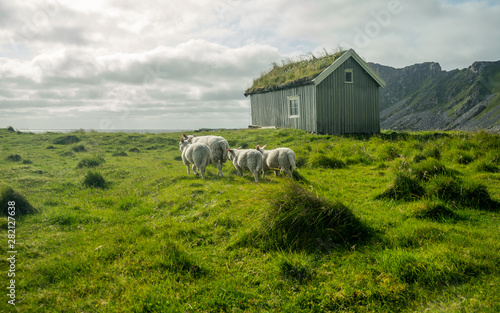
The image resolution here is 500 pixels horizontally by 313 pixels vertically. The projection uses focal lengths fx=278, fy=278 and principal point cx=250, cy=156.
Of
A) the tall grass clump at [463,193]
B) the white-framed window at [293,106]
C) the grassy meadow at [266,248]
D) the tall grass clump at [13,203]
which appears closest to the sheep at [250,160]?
the grassy meadow at [266,248]

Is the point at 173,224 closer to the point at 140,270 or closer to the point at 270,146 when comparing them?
the point at 140,270

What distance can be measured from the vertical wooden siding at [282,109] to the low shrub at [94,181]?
50.5 ft

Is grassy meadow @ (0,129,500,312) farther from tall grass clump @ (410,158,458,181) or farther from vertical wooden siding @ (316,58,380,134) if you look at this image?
vertical wooden siding @ (316,58,380,134)

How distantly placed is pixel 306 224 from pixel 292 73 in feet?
71.2

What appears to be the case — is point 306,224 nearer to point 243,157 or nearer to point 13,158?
point 243,157

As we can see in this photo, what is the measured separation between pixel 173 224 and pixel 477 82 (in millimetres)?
103704

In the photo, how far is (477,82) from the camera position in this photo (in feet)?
266

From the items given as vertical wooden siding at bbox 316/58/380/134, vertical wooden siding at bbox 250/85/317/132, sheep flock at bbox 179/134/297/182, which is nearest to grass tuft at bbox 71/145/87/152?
sheep flock at bbox 179/134/297/182

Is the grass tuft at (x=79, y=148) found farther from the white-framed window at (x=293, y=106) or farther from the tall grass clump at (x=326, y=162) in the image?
the tall grass clump at (x=326, y=162)

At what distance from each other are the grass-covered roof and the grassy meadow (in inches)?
583

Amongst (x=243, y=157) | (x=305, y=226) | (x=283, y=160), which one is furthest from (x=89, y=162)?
(x=305, y=226)

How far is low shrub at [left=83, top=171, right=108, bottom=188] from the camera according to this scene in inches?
409

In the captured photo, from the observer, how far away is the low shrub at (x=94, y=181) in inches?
409

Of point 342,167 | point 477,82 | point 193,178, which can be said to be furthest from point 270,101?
Answer: point 477,82
